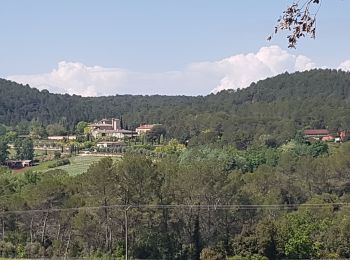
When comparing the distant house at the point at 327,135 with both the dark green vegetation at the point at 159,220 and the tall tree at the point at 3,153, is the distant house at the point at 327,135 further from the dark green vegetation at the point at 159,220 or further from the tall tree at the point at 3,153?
the dark green vegetation at the point at 159,220

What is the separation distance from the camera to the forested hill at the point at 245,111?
9706 centimetres

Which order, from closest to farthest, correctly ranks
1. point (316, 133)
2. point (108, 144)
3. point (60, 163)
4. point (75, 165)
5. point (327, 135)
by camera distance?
point (75, 165)
point (60, 163)
point (108, 144)
point (327, 135)
point (316, 133)

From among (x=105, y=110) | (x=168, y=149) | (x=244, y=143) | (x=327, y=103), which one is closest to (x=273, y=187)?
(x=168, y=149)

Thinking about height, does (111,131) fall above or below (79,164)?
above

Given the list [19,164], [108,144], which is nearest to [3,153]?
[19,164]

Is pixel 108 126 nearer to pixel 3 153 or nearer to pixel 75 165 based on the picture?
pixel 3 153

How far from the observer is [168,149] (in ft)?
258

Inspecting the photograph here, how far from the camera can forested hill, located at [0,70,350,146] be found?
9706 centimetres

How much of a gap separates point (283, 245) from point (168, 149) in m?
50.5

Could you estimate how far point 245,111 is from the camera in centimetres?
12788

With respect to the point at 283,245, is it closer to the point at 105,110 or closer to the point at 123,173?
the point at 123,173

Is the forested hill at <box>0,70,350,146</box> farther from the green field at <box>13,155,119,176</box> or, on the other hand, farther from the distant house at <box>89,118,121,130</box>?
the green field at <box>13,155,119,176</box>

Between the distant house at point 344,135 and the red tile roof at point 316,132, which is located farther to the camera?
the red tile roof at point 316,132

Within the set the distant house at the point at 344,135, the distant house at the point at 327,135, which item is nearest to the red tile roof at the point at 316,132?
the distant house at the point at 327,135
